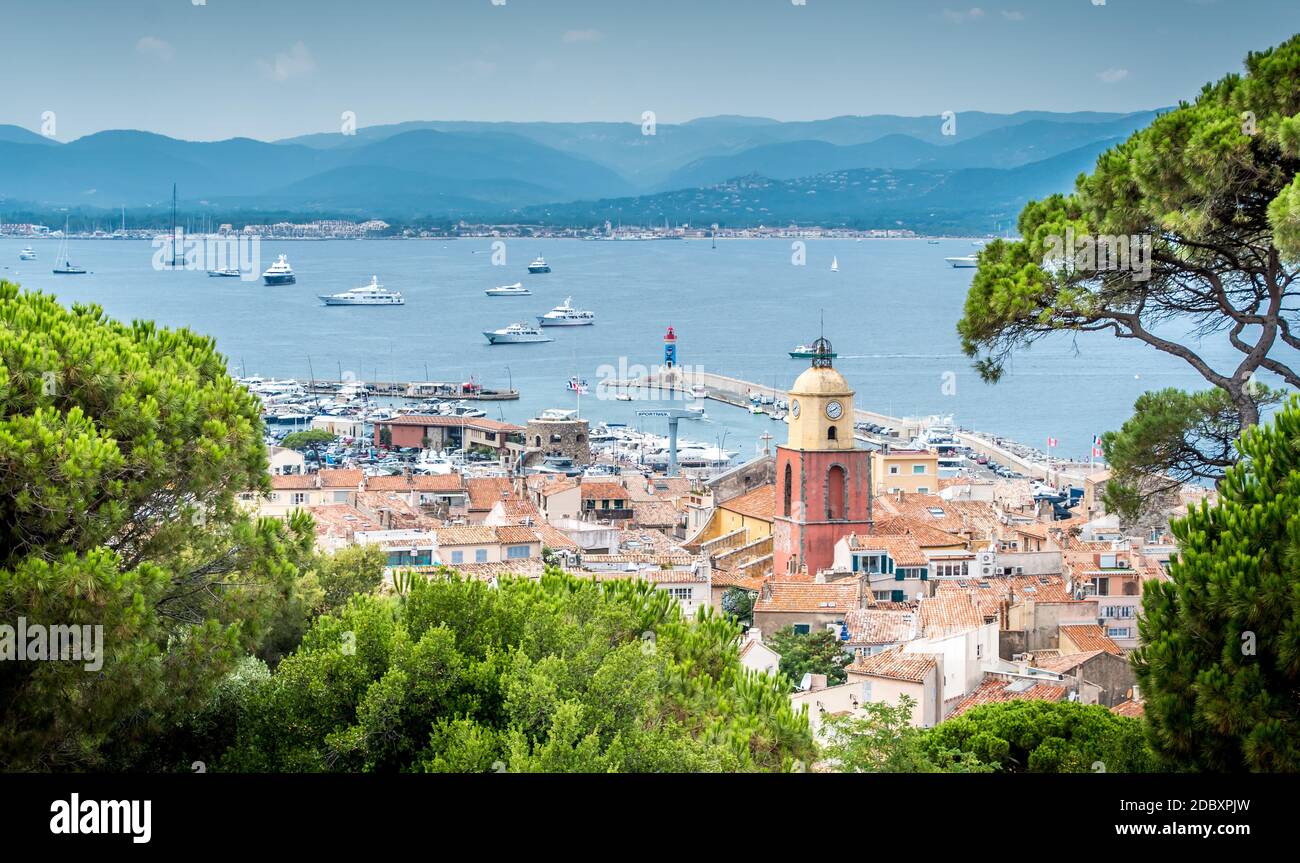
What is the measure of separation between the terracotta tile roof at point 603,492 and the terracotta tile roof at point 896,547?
10.4 metres

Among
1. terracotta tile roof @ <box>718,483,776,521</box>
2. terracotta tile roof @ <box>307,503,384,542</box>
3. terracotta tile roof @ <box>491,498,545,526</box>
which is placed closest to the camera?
terracotta tile roof @ <box>307,503,384,542</box>

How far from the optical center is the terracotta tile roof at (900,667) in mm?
16203

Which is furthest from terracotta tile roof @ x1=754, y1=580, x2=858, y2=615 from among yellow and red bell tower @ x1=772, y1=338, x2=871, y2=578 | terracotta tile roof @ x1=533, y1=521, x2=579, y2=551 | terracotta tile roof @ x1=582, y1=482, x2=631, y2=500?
terracotta tile roof @ x1=582, y1=482, x2=631, y2=500

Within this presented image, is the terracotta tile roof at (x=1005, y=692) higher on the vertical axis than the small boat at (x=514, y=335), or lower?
lower

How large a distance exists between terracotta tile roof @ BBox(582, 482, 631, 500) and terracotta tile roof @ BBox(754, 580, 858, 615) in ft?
43.5

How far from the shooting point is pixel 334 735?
9672 mm

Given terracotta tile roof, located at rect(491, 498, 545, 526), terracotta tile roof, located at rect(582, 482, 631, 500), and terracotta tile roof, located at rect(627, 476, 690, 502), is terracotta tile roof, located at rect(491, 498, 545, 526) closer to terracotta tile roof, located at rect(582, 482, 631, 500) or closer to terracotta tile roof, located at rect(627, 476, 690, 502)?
terracotta tile roof, located at rect(582, 482, 631, 500)

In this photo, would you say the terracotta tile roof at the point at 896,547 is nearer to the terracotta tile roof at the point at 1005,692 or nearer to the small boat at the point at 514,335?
the terracotta tile roof at the point at 1005,692

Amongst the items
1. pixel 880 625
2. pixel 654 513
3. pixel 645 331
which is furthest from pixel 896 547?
pixel 645 331

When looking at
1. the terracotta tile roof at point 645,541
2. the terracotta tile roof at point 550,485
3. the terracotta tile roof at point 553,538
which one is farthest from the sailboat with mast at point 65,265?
the terracotta tile roof at point 553,538

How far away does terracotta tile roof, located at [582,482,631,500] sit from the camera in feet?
124

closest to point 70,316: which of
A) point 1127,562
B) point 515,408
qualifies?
point 1127,562
